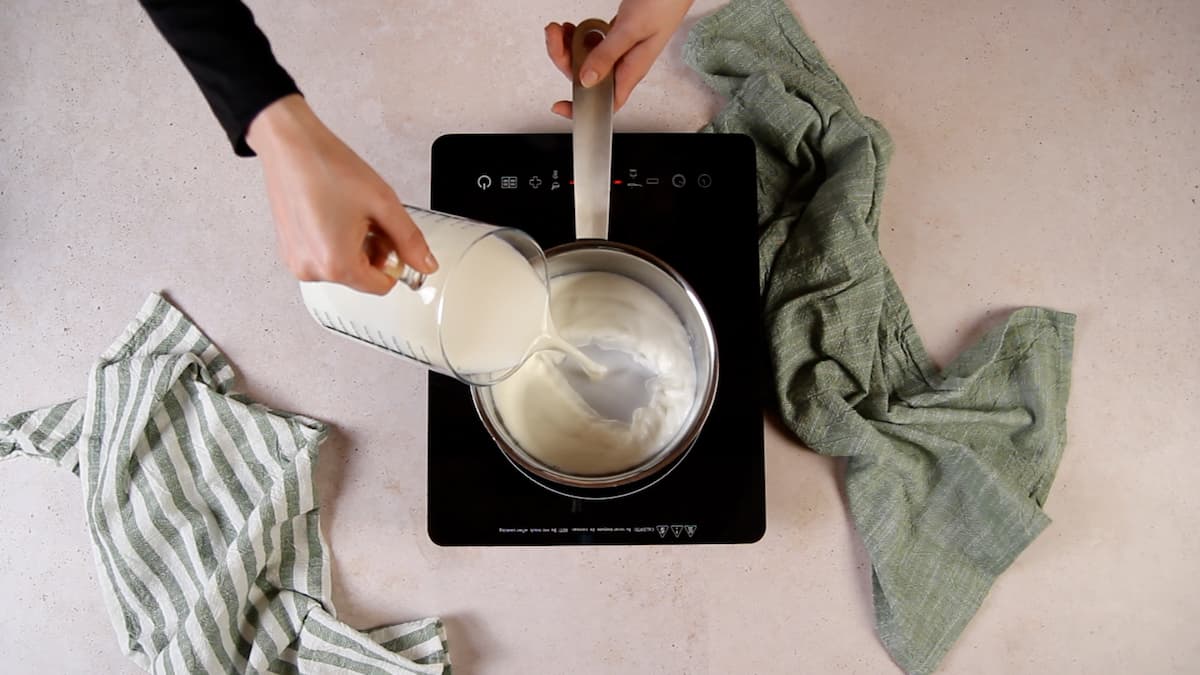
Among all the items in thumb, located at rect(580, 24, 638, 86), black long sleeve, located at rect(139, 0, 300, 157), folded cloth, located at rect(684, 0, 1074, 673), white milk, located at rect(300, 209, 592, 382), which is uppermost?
black long sleeve, located at rect(139, 0, 300, 157)

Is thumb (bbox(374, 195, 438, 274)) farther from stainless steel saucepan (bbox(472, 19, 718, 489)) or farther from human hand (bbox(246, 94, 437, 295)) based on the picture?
stainless steel saucepan (bbox(472, 19, 718, 489))

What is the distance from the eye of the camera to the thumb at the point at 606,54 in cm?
57

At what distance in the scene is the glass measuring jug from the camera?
19.1 inches

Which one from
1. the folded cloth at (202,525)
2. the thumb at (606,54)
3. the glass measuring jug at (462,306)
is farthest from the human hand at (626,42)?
the folded cloth at (202,525)

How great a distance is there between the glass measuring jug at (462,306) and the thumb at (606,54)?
0.12 metres

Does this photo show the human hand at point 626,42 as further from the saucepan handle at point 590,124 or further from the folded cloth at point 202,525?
the folded cloth at point 202,525

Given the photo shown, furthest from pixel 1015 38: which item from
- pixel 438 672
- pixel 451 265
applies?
pixel 438 672

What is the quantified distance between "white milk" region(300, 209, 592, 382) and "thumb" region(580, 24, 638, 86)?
0.43 feet

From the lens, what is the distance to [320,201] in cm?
39

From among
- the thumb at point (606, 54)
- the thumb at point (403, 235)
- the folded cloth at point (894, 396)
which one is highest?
the thumb at point (606, 54)

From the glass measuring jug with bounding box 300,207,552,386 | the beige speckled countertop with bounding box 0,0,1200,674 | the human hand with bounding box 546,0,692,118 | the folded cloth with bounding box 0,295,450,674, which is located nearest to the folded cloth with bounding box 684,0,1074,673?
the beige speckled countertop with bounding box 0,0,1200,674

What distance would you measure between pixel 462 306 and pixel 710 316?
0.84ft

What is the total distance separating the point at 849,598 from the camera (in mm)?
707

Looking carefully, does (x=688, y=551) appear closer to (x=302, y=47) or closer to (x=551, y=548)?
(x=551, y=548)
